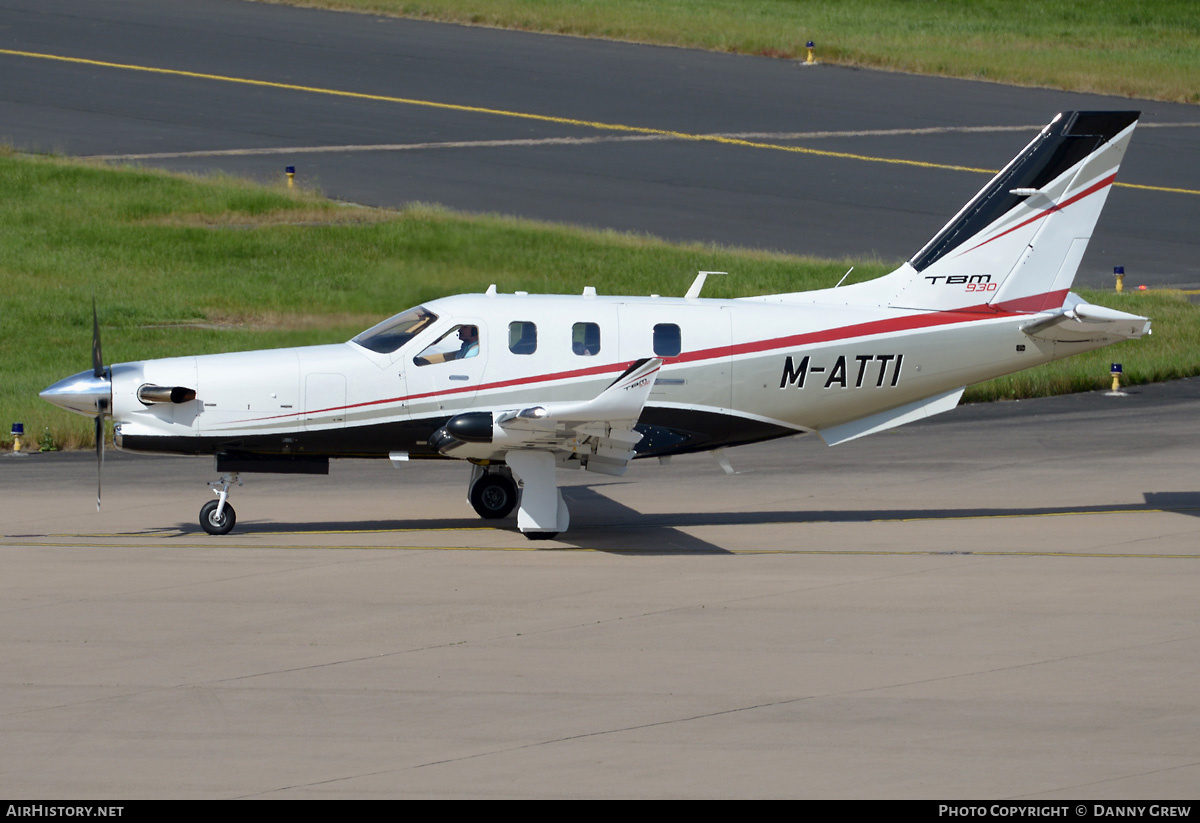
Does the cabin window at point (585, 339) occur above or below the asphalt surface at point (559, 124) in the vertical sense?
below

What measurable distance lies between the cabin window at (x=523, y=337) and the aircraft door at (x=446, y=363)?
0.23 meters

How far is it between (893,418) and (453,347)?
4.91m

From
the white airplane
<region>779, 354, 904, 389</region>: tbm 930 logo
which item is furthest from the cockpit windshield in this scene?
<region>779, 354, 904, 389</region>: tbm 930 logo

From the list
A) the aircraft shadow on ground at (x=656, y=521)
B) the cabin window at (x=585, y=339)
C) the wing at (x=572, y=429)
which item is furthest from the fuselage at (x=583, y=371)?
the aircraft shadow on ground at (x=656, y=521)

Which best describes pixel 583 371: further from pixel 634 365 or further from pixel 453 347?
pixel 453 347

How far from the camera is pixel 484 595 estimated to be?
1358 centimetres

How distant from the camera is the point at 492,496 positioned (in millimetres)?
16875

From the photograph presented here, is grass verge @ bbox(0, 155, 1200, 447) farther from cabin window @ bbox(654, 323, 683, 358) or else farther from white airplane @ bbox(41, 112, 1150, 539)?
cabin window @ bbox(654, 323, 683, 358)

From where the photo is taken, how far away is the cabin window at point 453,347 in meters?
15.6

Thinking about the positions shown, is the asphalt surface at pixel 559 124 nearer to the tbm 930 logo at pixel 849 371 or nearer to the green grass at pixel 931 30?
the green grass at pixel 931 30

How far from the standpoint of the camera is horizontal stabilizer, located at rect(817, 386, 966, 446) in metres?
16.5

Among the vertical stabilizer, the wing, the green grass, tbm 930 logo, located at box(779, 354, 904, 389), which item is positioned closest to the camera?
the wing

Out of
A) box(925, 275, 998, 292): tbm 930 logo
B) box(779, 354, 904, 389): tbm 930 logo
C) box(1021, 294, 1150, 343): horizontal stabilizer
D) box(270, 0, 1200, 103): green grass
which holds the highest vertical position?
box(270, 0, 1200, 103): green grass

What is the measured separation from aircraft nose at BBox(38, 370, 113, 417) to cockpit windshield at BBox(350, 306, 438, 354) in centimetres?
253
